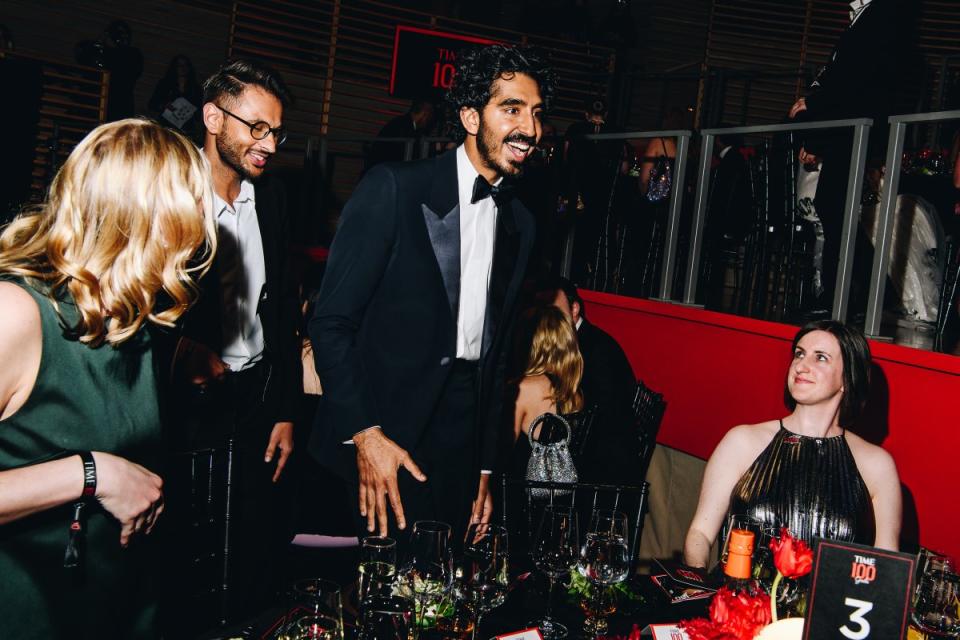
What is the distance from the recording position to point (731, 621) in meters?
1.52

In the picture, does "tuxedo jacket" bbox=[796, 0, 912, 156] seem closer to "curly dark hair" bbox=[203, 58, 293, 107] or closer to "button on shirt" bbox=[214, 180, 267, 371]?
"curly dark hair" bbox=[203, 58, 293, 107]

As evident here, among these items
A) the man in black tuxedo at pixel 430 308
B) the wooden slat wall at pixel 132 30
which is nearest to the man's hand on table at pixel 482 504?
the man in black tuxedo at pixel 430 308

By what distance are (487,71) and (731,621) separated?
1.48 m

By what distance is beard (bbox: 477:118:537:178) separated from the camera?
87.5 inches

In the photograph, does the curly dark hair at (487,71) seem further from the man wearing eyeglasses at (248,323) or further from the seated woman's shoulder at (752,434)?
the seated woman's shoulder at (752,434)

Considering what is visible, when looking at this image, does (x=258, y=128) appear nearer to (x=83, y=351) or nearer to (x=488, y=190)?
(x=488, y=190)

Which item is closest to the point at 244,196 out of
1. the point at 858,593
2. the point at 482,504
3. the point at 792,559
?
the point at 482,504

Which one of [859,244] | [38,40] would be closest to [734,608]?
[859,244]

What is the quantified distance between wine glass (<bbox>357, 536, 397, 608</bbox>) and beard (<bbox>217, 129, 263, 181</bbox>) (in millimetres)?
1634

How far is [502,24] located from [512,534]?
34.4 ft

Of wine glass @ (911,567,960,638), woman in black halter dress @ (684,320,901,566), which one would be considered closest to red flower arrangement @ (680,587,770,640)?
wine glass @ (911,567,960,638)

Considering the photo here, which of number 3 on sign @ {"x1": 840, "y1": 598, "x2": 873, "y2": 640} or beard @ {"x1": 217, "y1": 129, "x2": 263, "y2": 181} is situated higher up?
beard @ {"x1": 217, "y1": 129, "x2": 263, "y2": 181}

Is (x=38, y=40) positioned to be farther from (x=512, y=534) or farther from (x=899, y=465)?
(x=899, y=465)

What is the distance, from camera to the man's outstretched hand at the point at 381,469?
77.4 inches
